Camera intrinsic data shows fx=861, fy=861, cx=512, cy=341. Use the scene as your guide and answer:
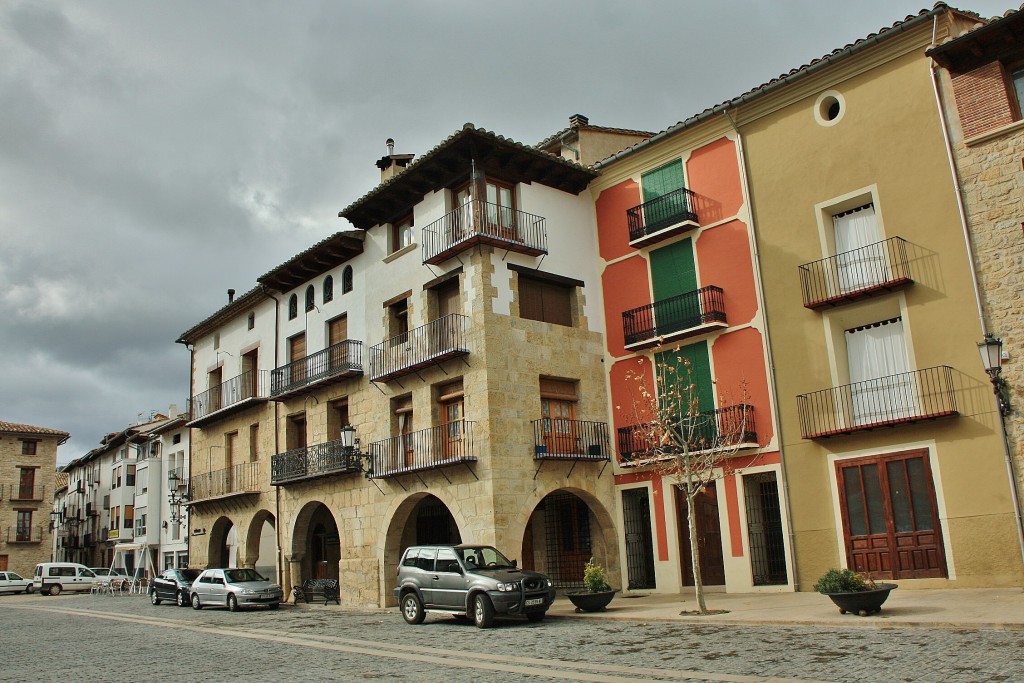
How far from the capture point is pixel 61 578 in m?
42.9

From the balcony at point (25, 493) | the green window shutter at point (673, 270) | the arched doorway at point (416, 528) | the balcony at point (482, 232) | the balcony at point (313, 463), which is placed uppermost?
the balcony at point (482, 232)

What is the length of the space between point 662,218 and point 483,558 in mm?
9737

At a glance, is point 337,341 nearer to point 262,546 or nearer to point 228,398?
point 228,398

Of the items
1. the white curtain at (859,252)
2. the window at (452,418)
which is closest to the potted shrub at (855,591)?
the white curtain at (859,252)

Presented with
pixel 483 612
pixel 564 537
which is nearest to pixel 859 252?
pixel 483 612

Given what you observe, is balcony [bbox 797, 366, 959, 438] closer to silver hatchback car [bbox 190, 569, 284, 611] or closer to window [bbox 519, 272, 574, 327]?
window [bbox 519, 272, 574, 327]

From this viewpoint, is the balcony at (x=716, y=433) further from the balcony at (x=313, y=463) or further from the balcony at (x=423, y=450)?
the balcony at (x=313, y=463)

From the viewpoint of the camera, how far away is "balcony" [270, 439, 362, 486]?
945 inches

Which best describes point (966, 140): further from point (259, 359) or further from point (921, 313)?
point (259, 359)

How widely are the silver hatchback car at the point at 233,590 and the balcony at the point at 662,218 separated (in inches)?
550

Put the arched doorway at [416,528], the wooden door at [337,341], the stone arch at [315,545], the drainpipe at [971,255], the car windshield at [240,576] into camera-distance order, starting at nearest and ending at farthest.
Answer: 1. the drainpipe at [971,255]
2. the arched doorway at [416,528]
3. the car windshield at [240,576]
4. the wooden door at [337,341]
5. the stone arch at [315,545]

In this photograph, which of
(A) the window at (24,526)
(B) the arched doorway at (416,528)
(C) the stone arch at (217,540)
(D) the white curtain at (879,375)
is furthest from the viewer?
(A) the window at (24,526)

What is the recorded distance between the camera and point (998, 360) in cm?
1407

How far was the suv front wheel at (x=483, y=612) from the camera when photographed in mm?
15610
